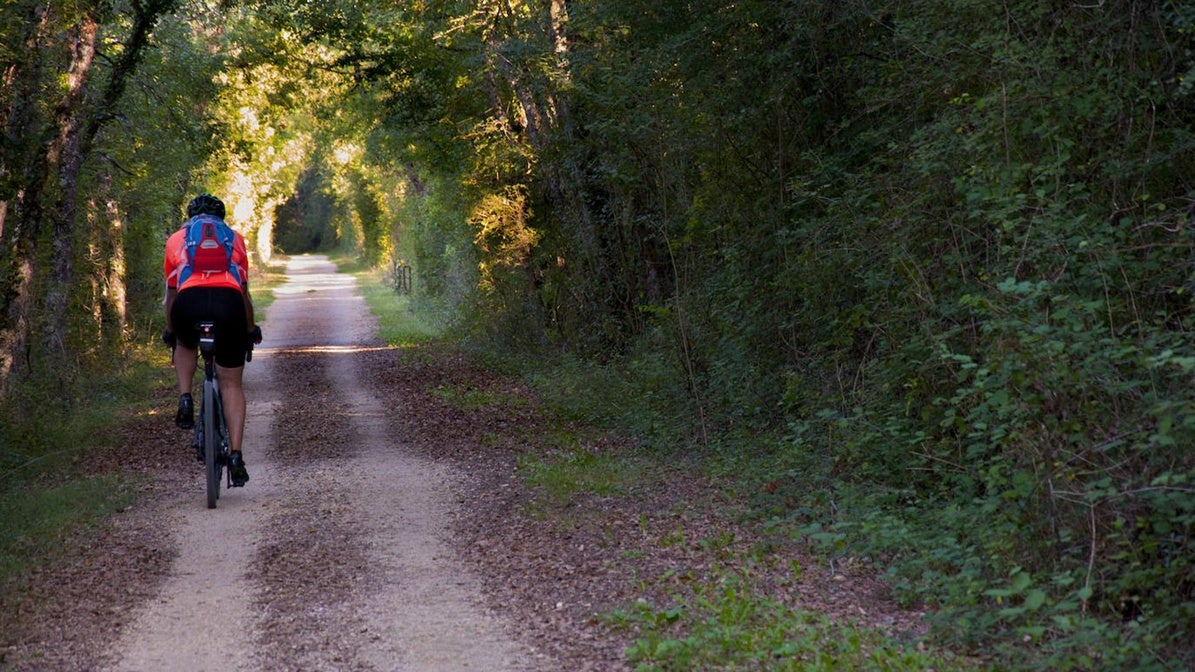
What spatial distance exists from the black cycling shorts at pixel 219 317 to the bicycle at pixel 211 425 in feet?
0.18

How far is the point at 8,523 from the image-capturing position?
27.6 feet

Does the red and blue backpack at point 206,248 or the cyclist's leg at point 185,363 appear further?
the cyclist's leg at point 185,363

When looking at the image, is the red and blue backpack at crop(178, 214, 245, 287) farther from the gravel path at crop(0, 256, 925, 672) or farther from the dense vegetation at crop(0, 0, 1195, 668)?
the dense vegetation at crop(0, 0, 1195, 668)

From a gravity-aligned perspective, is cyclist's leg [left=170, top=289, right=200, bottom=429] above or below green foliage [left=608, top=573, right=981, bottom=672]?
above

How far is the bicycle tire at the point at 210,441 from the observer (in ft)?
28.9

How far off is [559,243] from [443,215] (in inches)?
335

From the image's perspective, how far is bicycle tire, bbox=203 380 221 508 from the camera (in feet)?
28.9

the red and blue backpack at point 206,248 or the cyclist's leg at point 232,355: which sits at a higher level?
the red and blue backpack at point 206,248

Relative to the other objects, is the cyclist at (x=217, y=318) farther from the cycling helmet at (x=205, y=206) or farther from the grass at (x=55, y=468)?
the grass at (x=55, y=468)

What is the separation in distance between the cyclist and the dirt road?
72 cm

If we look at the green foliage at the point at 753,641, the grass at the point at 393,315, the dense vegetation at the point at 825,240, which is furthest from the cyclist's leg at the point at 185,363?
the grass at the point at 393,315

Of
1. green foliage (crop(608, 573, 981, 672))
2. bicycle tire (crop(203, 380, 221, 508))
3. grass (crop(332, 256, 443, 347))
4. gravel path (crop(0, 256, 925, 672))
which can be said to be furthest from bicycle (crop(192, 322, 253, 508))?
grass (crop(332, 256, 443, 347))

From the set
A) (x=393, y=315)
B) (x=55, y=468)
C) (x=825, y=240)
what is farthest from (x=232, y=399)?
(x=393, y=315)

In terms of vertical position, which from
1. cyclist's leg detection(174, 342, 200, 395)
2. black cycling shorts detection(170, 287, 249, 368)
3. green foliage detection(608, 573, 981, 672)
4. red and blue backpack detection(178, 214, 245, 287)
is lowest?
green foliage detection(608, 573, 981, 672)
